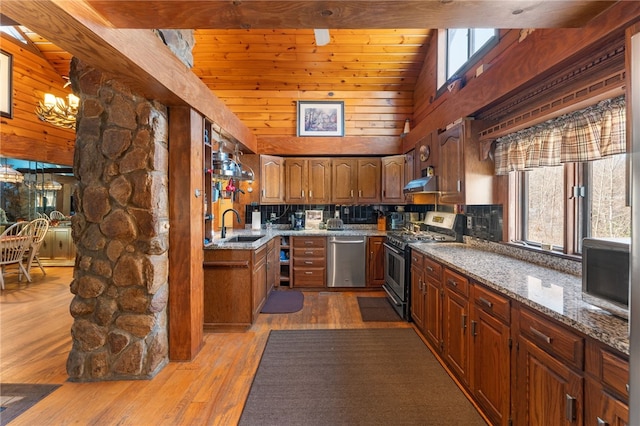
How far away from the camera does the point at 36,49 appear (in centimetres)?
508

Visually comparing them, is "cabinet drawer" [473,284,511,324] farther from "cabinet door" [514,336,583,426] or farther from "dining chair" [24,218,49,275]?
"dining chair" [24,218,49,275]

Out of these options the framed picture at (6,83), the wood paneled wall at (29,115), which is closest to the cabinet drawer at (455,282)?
the wood paneled wall at (29,115)

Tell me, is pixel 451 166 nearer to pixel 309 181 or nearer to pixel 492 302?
pixel 492 302

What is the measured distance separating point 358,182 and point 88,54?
12.5 ft

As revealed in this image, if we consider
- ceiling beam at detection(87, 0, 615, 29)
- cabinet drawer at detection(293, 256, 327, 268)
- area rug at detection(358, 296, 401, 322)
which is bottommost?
area rug at detection(358, 296, 401, 322)

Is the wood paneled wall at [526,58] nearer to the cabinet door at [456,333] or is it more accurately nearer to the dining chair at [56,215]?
the cabinet door at [456,333]

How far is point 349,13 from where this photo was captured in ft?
4.58

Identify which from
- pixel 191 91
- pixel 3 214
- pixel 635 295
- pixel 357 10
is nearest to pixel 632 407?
pixel 635 295

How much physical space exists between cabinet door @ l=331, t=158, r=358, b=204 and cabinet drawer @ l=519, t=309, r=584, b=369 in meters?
3.49

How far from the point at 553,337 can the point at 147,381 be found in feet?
8.80

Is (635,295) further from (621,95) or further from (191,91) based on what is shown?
(191,91)

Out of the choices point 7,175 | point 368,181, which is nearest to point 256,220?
point 368,181

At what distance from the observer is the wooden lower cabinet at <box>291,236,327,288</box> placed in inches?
172

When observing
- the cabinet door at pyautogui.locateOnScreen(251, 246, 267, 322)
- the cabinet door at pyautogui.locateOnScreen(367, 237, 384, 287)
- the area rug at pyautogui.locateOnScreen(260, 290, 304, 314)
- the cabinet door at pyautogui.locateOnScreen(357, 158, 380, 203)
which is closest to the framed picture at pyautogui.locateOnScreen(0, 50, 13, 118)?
the cabinet door at pyautogui.locateOnScreen(251, 246, 267, 322)
